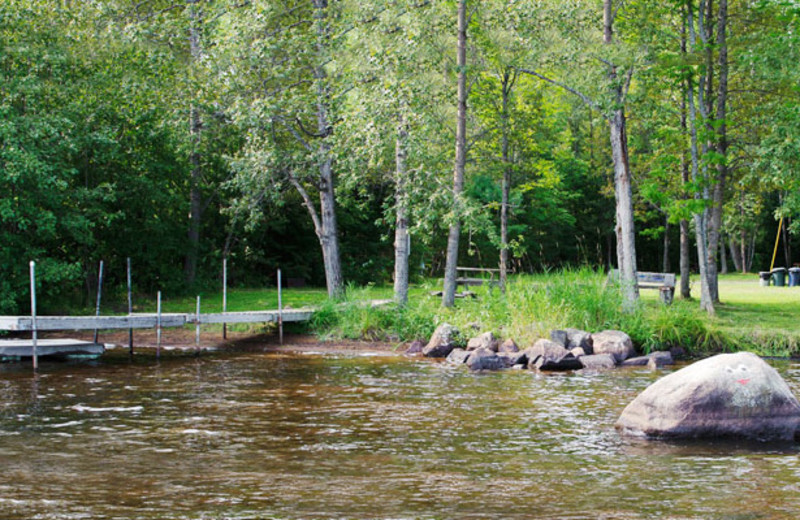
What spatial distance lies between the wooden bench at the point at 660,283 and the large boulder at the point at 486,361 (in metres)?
5.40

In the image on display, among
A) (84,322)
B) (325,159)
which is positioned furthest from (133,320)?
(325,159)

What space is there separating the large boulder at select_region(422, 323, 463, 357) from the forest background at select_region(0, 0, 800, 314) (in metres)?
2.42

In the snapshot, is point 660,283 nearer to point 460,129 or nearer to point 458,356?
point 460,129

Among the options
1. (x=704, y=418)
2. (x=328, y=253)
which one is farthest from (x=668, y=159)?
(x=704, y=418)

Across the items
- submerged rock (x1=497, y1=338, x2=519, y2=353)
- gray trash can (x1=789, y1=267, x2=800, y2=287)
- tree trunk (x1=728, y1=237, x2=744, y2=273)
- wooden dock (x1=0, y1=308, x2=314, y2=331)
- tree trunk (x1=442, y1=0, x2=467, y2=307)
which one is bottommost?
submerged rock (x1=497, y1=338, x2=519, y2=353)

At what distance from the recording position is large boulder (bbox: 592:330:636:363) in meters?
16.7

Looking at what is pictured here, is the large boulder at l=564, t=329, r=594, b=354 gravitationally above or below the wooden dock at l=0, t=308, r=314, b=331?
below

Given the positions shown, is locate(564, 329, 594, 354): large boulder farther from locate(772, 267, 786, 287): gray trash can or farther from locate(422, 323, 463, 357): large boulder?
locate(772, 267, 786, 287): gray trash can

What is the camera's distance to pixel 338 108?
69.2 ft

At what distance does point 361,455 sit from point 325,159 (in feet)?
44.7

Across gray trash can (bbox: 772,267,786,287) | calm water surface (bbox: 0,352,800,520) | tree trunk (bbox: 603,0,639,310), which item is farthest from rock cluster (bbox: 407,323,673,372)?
gray trash can (bbox: 772,267,786,287)

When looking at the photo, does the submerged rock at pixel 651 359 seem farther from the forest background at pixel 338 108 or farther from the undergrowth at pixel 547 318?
the forest background at pixel 338 108

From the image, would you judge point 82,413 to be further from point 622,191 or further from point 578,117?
point 578,117

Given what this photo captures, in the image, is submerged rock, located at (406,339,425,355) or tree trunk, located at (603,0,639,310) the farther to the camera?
tree trunk, located at (603,0,639,310)
